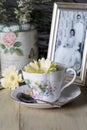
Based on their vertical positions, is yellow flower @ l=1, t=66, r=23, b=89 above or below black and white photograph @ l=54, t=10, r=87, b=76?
below

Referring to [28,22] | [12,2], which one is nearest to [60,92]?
[28,22]

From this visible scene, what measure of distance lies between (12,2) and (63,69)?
0.49 m

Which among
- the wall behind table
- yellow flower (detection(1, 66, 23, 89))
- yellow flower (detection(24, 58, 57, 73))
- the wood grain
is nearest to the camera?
the wood grain

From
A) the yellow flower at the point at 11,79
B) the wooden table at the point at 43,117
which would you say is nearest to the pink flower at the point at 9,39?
the yellow flower at the point at 11,79

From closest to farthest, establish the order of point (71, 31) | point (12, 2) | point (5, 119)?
point (5, 119) < point (71, 31) < point (12, 2)

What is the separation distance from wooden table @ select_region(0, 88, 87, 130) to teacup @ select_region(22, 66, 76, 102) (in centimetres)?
4

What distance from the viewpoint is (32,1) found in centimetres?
107

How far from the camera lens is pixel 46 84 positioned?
82 cm

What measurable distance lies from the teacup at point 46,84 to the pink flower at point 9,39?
226mm

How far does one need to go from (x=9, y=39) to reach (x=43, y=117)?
343 millimetres

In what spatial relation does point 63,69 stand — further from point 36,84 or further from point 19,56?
point 19,56

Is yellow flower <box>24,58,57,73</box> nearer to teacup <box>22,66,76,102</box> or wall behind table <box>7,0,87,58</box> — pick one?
teacup <box>22,66,76,102</box>

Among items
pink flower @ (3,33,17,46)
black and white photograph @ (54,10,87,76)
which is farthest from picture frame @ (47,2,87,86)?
pink flower @ (3,33,17,46)

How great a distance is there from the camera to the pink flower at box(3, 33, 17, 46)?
103 centimetres
